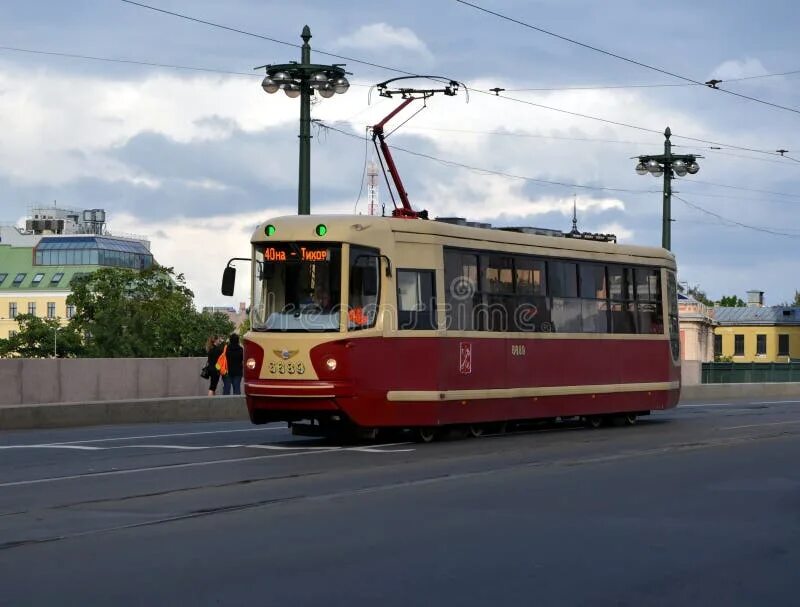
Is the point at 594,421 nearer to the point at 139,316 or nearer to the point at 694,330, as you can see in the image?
the point at 139,316

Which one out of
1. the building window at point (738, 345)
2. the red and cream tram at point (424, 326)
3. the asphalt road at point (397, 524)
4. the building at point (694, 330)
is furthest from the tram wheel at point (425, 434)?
the building window at point (738, 345)

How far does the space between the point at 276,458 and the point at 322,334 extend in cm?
216

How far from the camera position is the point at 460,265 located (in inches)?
856

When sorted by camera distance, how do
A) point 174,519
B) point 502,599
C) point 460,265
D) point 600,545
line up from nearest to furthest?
point 502,599 < point 600,545 < point 174,519 < point 460,265

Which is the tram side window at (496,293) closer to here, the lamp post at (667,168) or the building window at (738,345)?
the lamp post at (667,168)

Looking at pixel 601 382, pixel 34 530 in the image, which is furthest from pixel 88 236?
pixel 34 530

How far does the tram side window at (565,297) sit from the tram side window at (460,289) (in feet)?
7.22

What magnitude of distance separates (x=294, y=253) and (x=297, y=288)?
474 mm

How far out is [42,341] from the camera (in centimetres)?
12388

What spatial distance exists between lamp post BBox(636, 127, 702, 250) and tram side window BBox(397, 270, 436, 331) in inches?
816

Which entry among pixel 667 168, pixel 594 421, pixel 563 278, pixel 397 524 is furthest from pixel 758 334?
pixel 397 524

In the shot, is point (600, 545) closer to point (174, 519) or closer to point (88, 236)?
point (174, 519)

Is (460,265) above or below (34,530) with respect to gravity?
above

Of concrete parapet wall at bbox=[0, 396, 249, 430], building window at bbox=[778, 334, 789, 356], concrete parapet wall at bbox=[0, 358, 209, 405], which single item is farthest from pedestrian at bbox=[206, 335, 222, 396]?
building window at bbox=[778, 334, 789, 356]
